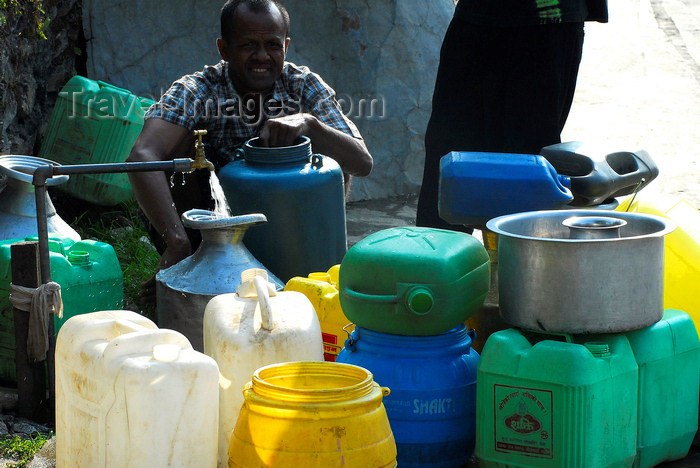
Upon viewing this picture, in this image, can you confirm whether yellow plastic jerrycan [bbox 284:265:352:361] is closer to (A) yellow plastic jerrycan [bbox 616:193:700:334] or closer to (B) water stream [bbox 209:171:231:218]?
(B) water stream [bbox 209:171:231:218]

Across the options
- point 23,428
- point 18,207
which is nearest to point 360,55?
point 18,207

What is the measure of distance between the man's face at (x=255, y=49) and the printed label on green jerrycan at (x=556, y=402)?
2122mm

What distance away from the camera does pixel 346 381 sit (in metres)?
2.50

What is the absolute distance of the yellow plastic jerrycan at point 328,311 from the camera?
3350 mm

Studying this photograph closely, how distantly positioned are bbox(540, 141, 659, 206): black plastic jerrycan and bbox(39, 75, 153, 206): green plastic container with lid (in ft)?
9.82

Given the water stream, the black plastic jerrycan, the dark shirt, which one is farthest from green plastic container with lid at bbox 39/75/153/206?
the black plastic jerrycan

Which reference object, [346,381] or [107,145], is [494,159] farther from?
[107,145]

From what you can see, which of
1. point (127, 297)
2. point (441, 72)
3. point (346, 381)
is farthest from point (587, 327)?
point (127, 297)

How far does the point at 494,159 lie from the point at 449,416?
34.4 inches

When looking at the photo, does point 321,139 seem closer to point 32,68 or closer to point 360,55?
point 32,68

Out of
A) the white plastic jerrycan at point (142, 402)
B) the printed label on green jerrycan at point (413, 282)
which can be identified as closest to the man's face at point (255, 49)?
the printed label on green jerrycan at point (413, 282)

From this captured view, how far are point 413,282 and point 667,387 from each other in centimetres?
82

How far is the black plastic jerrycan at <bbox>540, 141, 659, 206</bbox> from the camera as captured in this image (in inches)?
132

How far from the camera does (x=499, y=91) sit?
450 centimetres
